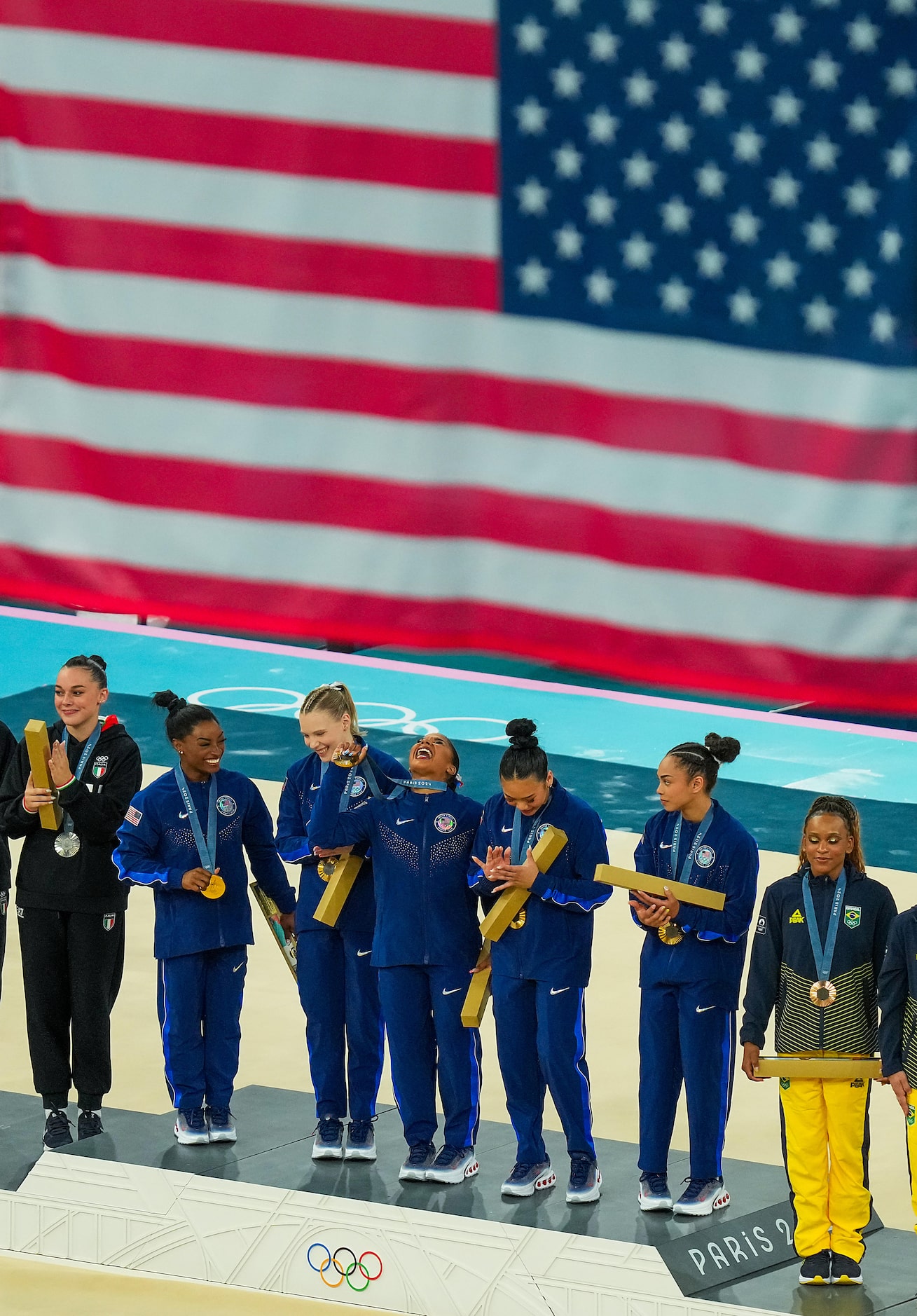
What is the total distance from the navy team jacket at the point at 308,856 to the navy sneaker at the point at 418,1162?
85 centimetres

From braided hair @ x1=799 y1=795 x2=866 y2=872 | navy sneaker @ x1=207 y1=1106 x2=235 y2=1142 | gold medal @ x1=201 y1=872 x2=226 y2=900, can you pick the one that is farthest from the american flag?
navy sneaker @ x1=207 y1=1106 x2=235 y2=1142

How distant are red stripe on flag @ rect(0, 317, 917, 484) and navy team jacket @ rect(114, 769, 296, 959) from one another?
5.59m

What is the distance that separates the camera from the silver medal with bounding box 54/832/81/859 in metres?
8.62

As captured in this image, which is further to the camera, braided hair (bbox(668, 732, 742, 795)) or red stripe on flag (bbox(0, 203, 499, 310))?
braided hair (bbox(668, 732, 742, 795))

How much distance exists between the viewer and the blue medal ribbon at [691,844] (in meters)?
7.70

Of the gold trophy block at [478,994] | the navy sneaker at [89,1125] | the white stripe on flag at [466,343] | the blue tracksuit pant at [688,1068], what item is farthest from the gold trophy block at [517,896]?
the white stripe on flag at [466,343]

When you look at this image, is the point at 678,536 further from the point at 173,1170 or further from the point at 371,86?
the point at 173,1170

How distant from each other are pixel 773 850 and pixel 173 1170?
21.2 feet

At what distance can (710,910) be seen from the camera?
7680 mm

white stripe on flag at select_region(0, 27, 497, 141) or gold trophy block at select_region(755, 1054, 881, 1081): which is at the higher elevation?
white stripe on flag at select_region(0, 27, 497, 141)

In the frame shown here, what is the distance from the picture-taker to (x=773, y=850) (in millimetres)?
13977

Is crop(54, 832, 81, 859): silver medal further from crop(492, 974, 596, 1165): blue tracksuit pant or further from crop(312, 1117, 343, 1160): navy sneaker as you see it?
crop(492, 974, 596, 1165): blue tracksuit pant

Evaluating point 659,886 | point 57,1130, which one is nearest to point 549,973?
point 659,886

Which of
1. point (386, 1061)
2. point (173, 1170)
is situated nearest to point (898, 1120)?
point (386, 1061)
